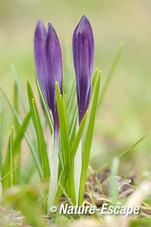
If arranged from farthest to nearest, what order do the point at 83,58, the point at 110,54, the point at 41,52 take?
the point at 110,54, the point at 41,52, the point at 83,58

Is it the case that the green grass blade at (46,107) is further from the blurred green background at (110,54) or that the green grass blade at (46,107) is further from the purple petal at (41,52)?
the blurred green background at (110,54)

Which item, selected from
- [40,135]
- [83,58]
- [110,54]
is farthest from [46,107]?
[110,54]

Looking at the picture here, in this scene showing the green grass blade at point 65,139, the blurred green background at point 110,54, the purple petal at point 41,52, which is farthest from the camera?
the blurred green background at point 110,54

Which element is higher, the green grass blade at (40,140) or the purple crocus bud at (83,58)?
the purple crocus bud at (83,58)

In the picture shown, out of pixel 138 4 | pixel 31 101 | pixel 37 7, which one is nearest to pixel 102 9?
pixel 138 4

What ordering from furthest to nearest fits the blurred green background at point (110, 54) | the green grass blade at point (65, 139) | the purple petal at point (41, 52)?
the blurred green background at point (110, 54) → the purple petal at point (41, 52) → the green grass blade at point (65, 139)

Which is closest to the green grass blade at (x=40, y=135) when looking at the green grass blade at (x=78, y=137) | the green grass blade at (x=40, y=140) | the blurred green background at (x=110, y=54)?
the green grass blade at (x=40, y=140)

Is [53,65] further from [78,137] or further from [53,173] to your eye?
[53,173]
